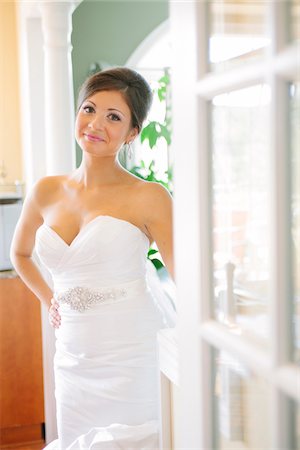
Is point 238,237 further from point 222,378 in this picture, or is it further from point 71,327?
Result: point 71,327

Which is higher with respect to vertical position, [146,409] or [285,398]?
[285,398]

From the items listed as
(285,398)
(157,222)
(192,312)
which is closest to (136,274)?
(157,222)

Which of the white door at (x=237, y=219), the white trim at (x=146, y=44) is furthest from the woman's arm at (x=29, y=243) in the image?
the white trim at (x=146, y=44)

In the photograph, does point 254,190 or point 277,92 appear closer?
point 277,92

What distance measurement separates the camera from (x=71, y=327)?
7.53ft

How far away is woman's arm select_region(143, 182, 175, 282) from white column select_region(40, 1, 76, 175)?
3.90ft

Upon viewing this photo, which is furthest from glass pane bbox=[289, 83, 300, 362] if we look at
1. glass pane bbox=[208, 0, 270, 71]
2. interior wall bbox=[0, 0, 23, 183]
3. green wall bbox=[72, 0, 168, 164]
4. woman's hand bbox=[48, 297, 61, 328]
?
green wall bbox=[72, 0, 168, 164]

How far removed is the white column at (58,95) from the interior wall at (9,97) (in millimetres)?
777

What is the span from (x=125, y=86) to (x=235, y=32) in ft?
4.06

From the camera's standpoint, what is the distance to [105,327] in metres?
2.24

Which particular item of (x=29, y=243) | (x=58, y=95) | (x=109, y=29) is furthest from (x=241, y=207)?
(x=109, y=29)

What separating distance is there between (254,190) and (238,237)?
10 centimetres

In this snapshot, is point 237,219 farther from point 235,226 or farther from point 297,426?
point 297,426

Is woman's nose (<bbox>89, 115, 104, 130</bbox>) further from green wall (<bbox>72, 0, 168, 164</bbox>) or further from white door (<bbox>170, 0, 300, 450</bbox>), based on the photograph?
green wall (<bbox>72, 0, 168, 164</bbox>)
